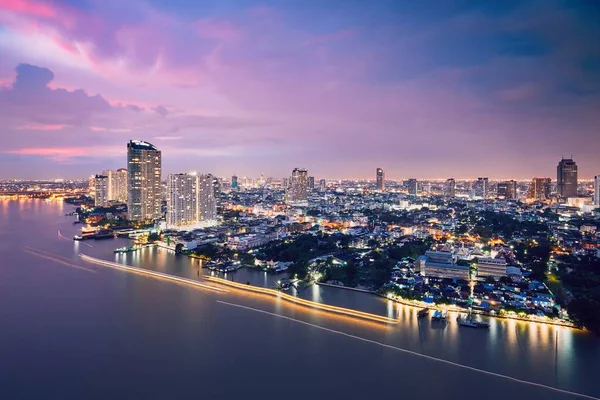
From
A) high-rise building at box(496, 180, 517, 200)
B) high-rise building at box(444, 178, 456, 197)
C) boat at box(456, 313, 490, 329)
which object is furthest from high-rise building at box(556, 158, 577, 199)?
boat at box(456, 313, 490, 329)

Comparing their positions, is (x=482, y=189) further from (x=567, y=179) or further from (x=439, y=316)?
(x=439, y=316)

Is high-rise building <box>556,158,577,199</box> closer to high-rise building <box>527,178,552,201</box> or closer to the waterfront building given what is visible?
high-rise building <box>527,178,552,201</box>

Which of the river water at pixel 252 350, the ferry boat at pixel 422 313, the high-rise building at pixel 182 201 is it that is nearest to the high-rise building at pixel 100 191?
the high-rise building at pixel 182 201

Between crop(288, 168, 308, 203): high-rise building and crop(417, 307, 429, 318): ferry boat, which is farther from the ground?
crop(288, 168, 308, 203): high-rise building

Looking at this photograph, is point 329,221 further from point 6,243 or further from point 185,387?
point 185,387

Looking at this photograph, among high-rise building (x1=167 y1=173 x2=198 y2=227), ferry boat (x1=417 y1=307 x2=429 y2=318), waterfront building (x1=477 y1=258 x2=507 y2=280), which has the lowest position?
ferry boat (x1=417 y1=307 x2=429 y2=318)

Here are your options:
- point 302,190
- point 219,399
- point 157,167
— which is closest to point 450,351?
point 219,399

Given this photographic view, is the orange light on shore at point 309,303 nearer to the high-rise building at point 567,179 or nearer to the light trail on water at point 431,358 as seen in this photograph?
the light trail on water at point 431,358
